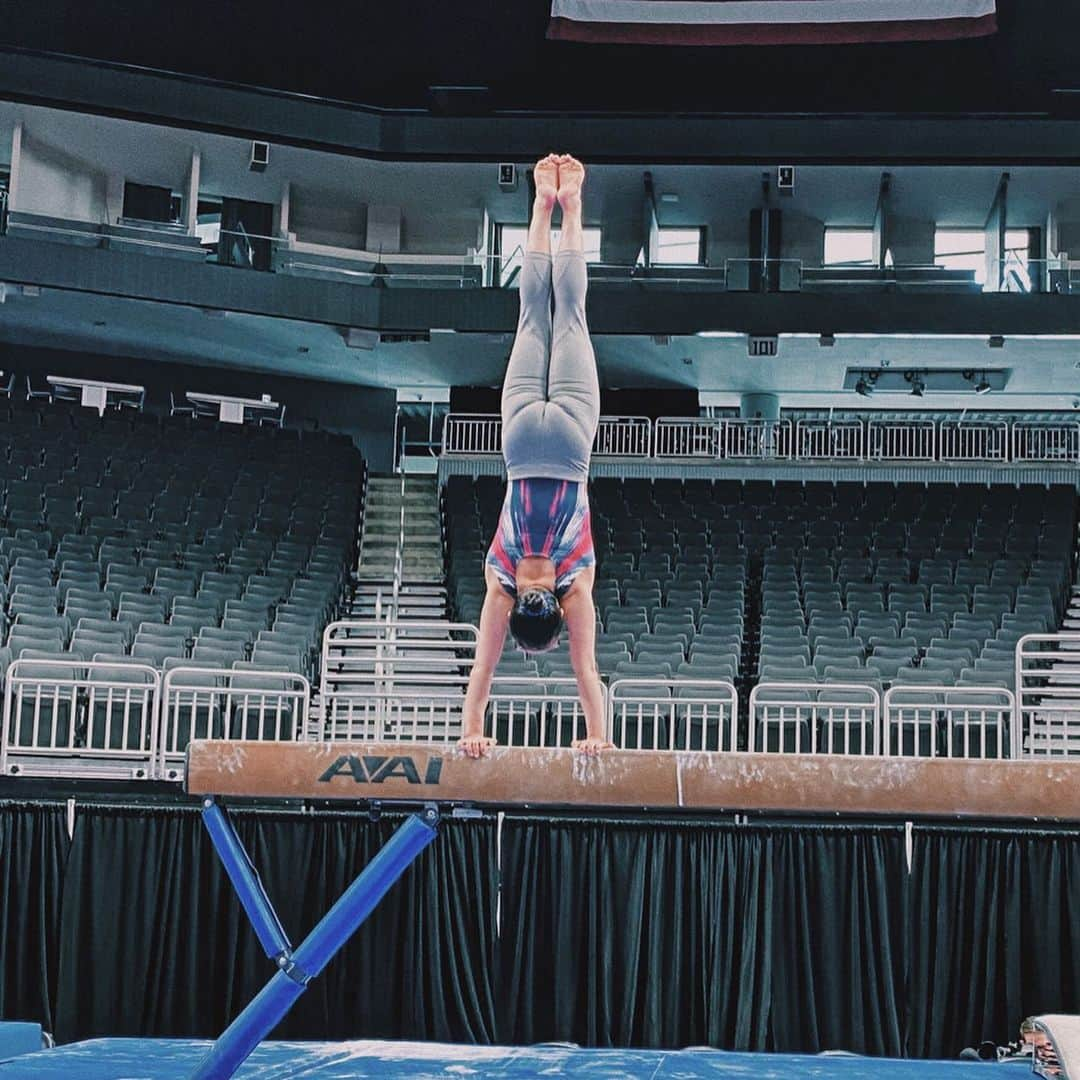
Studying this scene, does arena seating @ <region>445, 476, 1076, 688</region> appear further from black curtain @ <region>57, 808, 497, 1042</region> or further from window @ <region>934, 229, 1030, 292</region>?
window @ <region>934, 229, 1030, 292</region>

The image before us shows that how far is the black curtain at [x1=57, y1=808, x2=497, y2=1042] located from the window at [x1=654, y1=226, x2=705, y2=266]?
12500mm

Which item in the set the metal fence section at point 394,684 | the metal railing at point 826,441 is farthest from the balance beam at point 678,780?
the metal railing at point 826,441

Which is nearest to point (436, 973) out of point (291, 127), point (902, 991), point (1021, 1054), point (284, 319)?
point (902, 991)

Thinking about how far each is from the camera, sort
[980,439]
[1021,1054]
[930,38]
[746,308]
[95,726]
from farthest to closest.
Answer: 1. [980,439]
2. [746,308]
3. [930,38]
4. [95,726]
5. [1021,1054]

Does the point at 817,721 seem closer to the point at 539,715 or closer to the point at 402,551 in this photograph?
the point at 539,715

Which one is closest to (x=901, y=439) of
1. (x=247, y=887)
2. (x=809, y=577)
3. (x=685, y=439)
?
(x=685, y=439)

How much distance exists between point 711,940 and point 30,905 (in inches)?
183

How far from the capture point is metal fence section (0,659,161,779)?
11.2 metres

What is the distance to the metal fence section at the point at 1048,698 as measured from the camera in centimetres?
1159

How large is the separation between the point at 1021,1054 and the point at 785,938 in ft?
5.97

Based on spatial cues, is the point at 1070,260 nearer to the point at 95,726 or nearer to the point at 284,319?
the point at 284,319

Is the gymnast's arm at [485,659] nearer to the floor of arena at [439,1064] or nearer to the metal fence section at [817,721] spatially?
the floor of arena at [439,1064]

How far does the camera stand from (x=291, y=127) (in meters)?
19.0

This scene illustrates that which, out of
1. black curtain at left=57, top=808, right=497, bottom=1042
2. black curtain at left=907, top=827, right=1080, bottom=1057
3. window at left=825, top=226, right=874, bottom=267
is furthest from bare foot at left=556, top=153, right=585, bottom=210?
window at left=825, top=226, right=874, bottom=267
